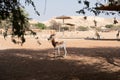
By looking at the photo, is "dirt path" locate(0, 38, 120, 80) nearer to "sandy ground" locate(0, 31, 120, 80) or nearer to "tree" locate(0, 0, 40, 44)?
"sandy ground" locate(0, 31, 120, 80)

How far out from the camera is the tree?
1052cm

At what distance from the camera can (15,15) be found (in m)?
10.6

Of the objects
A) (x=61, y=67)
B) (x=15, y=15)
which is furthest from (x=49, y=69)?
(x=15, y=15)

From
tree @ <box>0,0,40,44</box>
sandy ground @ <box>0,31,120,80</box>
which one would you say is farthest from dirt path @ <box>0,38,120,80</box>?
tree @ <box>0,0,40,44</box>

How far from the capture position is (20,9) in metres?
11.0

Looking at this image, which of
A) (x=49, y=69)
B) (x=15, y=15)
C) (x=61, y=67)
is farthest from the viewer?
(x=61, y=67)

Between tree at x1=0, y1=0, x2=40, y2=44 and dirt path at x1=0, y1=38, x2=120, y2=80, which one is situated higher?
tree at x1=0, y1=0, x2=40, y2=44

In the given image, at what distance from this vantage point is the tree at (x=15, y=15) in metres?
10.5

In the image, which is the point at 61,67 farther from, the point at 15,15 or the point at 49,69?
the point at 15,15

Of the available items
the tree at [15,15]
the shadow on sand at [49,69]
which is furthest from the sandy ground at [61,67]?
the tree at [15,15]

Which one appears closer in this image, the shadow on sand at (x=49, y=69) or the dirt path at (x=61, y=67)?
the shadow on sand at (x=49, y=69)

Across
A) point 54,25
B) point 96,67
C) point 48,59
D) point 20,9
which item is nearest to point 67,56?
point 48,59

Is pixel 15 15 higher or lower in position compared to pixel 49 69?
higher

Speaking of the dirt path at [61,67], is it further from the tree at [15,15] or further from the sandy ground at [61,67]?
the tree at [15,15]
